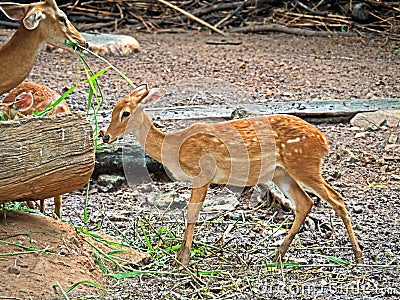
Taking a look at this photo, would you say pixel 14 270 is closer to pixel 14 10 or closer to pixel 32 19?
pixel 32 19

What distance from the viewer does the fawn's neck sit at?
478 centimetres

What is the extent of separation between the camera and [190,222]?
4.14m

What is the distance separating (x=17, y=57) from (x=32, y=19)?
0.87 feet

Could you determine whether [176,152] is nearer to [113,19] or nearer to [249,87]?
[249,87]

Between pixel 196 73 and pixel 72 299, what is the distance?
565 cm

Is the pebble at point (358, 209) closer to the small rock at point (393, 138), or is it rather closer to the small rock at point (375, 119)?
the small rock at point (393, 138)

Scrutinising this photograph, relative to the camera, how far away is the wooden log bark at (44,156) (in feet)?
12.3

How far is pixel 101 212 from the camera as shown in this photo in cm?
518

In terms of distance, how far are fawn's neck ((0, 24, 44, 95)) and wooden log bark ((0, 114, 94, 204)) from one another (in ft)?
3.32

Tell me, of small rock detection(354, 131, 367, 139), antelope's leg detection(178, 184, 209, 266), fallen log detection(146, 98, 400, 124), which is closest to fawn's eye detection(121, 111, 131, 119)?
antelope's leg detection(178, 184, 209, 266)

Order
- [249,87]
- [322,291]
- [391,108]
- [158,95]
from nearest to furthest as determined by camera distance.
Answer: [322,291] < [158,95] < [391,108] < [249,87]

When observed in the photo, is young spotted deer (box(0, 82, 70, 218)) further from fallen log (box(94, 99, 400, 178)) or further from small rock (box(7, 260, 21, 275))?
fallen log (box(94, 99, 400, 178))

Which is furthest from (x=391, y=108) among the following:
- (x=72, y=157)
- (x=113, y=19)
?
(x=113, y=19)

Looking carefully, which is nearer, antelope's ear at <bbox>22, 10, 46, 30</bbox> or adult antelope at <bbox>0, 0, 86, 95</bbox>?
antelope's ear at <bbox>22, 10, 46, 30</bbox>
